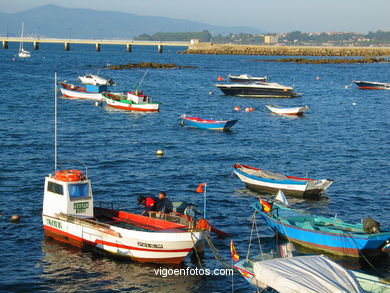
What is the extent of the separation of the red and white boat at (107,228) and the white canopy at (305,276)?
19.9 feet

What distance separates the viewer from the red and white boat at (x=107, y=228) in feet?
75.9

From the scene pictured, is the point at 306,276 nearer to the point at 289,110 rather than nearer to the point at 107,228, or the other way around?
the point at 107,228

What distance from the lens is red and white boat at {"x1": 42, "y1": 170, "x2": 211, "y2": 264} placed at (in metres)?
23.1

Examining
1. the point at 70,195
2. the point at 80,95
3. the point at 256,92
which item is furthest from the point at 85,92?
the point at 70,195

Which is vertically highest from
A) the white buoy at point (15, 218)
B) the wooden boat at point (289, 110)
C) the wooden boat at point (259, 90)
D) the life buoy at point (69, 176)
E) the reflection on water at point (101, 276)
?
the life buoy at point (69, 176)

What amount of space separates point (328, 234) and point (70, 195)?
10.7 metres

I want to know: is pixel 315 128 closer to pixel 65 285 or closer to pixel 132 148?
pixel 132 148

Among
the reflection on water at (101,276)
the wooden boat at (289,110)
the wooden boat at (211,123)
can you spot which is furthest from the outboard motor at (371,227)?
the wooden boat at (289,110)

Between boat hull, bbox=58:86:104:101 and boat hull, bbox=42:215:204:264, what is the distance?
5099 cm

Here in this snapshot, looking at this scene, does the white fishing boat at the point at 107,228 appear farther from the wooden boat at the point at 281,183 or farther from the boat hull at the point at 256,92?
the boat hull at the point at 256,92

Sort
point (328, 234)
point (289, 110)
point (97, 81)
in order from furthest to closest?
point (97, 81)
point (289, 110)
point (328, 234)

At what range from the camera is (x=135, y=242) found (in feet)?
77.0

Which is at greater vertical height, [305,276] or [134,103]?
[305,276]

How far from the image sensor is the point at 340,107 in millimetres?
78312
